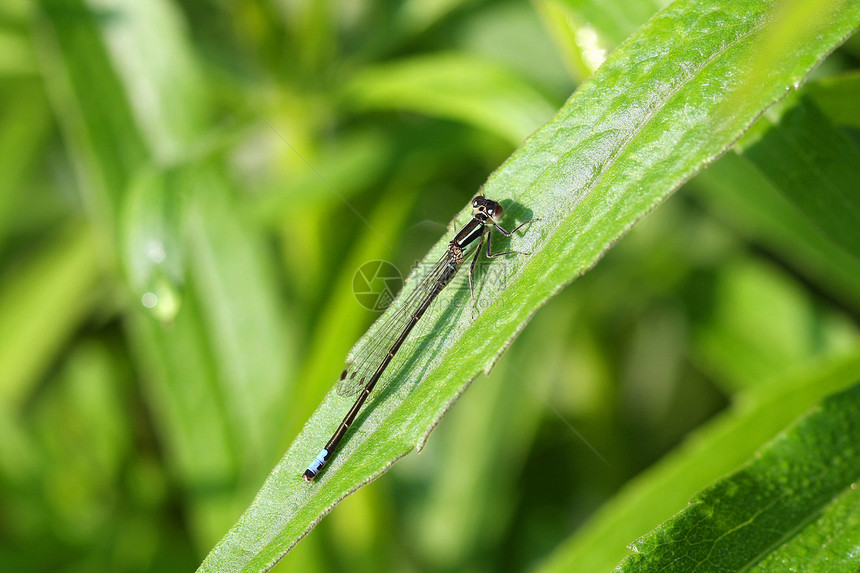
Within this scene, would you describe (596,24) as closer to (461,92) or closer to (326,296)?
(461,92)

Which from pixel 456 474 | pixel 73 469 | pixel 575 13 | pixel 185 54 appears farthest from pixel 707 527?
pixel 73 469

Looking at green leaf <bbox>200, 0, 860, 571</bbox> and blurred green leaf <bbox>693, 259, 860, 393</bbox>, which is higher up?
green leaf <bbox>200, 0, 860, 571</bbox>

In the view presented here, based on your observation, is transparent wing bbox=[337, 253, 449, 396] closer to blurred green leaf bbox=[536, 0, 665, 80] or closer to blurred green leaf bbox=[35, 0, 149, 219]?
blurred green leaf bbox=[536, 0, 665, 80]

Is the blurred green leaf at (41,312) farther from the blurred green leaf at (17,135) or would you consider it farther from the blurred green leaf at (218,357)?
the blurred green leaf at (218,357)

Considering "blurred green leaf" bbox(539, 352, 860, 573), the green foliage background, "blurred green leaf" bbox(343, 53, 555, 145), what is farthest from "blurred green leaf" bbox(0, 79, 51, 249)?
"blurred green leaf" bbox(539, 352, 860, 573)

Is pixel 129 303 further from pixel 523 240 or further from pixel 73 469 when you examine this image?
pixel 523 240

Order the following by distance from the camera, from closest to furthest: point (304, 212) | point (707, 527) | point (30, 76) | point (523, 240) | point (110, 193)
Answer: point (707, 527)
point (523, 240)
point (110, 193)
point (304, 212)
point (30, 76)

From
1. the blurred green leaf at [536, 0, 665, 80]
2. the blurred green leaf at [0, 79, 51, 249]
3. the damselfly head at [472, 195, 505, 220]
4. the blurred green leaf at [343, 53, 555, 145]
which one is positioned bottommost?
the damselfly head at [472, 195, 505, 220]
